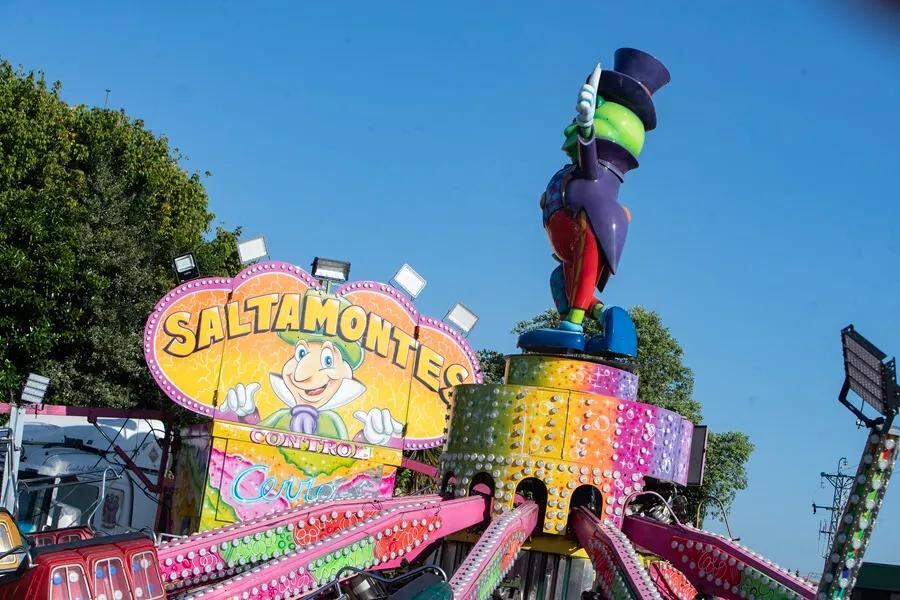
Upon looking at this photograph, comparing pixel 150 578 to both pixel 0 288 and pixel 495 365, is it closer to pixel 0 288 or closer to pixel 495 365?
pixel 0 288

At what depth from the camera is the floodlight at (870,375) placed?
8.52 metres

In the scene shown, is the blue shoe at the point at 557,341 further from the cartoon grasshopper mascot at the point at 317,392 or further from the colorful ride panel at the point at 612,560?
the cartoon grasshopper mascot at the point at 317,392

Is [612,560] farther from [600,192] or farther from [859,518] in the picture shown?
[600,192]

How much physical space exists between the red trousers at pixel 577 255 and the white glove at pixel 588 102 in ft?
4.16

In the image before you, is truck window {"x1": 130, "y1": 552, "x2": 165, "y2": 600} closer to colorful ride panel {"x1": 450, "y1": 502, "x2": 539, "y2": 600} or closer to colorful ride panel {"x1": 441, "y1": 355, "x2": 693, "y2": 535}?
colorful ride panel {"x1": 450, "y1": 502, "x2": 539, "y2": 600}

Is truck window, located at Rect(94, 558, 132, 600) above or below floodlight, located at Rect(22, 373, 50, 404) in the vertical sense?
below

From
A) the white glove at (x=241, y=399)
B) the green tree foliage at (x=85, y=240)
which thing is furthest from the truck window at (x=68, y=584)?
the green tree foliage at (x=85, y=240)

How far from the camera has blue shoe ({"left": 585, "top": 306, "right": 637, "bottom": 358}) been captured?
14367mm

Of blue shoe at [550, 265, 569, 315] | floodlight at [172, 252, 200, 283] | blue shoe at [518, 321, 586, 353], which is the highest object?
floodlight at [172, 252, 200, 283]

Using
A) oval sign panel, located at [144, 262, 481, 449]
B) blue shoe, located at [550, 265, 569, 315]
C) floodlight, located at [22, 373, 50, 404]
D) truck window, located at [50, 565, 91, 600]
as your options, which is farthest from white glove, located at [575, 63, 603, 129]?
floodlight, located at [22, 373, 50, 404]

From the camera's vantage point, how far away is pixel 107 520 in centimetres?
2403

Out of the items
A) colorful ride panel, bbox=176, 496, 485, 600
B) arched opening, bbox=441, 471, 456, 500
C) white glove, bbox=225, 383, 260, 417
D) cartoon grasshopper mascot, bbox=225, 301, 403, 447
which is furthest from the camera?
cartoon grasshopper mascot, bbox=225, 301, 403, 447

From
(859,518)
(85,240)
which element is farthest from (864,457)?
(85,240)

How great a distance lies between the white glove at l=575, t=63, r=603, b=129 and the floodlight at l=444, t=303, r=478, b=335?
34.0 feet
